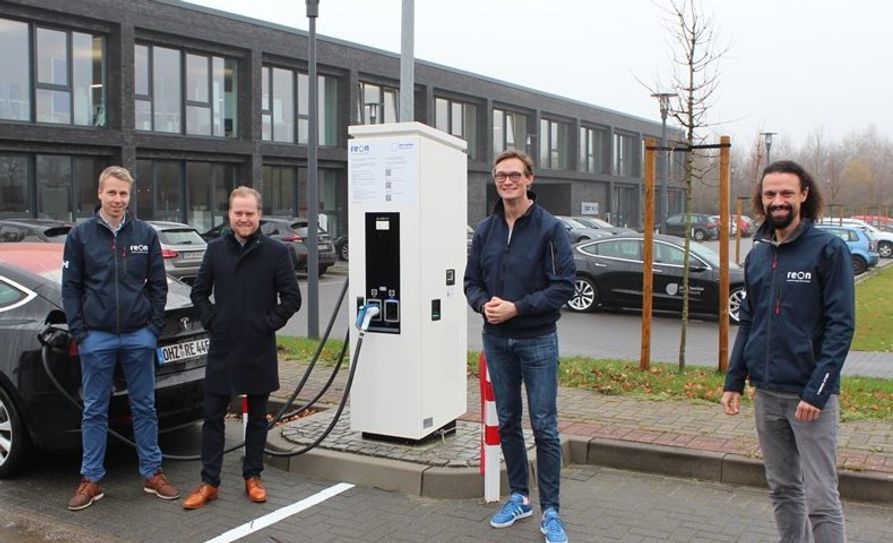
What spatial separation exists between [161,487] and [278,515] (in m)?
0.83

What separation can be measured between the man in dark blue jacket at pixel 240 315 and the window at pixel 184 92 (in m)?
Result: 22.9

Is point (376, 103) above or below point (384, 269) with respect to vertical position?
above

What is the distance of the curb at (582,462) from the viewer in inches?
206

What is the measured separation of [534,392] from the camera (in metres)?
4.62

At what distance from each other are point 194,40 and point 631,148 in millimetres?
37048

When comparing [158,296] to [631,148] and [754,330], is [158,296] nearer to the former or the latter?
[754,330]

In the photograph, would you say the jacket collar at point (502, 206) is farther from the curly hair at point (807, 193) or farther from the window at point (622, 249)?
the window at point (622, 249)

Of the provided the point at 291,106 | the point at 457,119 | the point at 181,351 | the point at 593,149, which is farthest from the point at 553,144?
the point at 181,351

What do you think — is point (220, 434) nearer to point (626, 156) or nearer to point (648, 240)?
point (648, 240)

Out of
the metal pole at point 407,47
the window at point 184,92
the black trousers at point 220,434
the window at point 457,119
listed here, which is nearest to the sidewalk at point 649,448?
the black trousers at point 220,434

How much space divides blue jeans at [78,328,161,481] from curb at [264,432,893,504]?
105cm

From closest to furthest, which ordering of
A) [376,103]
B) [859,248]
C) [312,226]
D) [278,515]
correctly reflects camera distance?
1. [278,515]
2. [312,226]
3. [859,248]
4. [376,103]

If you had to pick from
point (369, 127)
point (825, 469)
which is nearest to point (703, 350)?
point (369, 127)

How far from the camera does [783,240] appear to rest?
3.73 m
